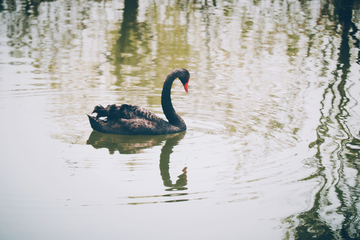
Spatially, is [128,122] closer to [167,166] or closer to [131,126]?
Result: [131,126]

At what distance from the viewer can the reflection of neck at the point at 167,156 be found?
479 cm

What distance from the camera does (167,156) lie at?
5.47m

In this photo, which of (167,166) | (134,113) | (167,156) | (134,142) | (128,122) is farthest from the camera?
(134,113)

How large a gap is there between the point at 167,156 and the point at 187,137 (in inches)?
28.6

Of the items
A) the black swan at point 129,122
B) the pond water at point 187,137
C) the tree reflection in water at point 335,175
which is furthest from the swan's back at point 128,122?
the tree reflection in water at point 335,175

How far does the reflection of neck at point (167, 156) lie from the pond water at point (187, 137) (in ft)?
0.09

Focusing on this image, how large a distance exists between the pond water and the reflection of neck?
0.03 m

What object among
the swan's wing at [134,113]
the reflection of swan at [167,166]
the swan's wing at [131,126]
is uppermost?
the swan's wing at [134,113]

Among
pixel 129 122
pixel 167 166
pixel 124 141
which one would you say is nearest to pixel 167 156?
pixel 167 166

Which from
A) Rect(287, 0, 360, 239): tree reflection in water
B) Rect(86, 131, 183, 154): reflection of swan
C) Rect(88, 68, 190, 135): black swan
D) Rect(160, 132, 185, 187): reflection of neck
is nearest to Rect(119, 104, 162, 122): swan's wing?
Rect(88, 68, 190, 135): black swan

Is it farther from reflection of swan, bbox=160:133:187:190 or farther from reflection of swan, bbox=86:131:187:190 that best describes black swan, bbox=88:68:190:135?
reflection of swan, bbox=160:133:187:190

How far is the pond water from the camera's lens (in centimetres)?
401

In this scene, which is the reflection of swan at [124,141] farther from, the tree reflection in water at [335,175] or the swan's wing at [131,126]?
the tree reflection in water at [335,175]

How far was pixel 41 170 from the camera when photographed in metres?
4.94
